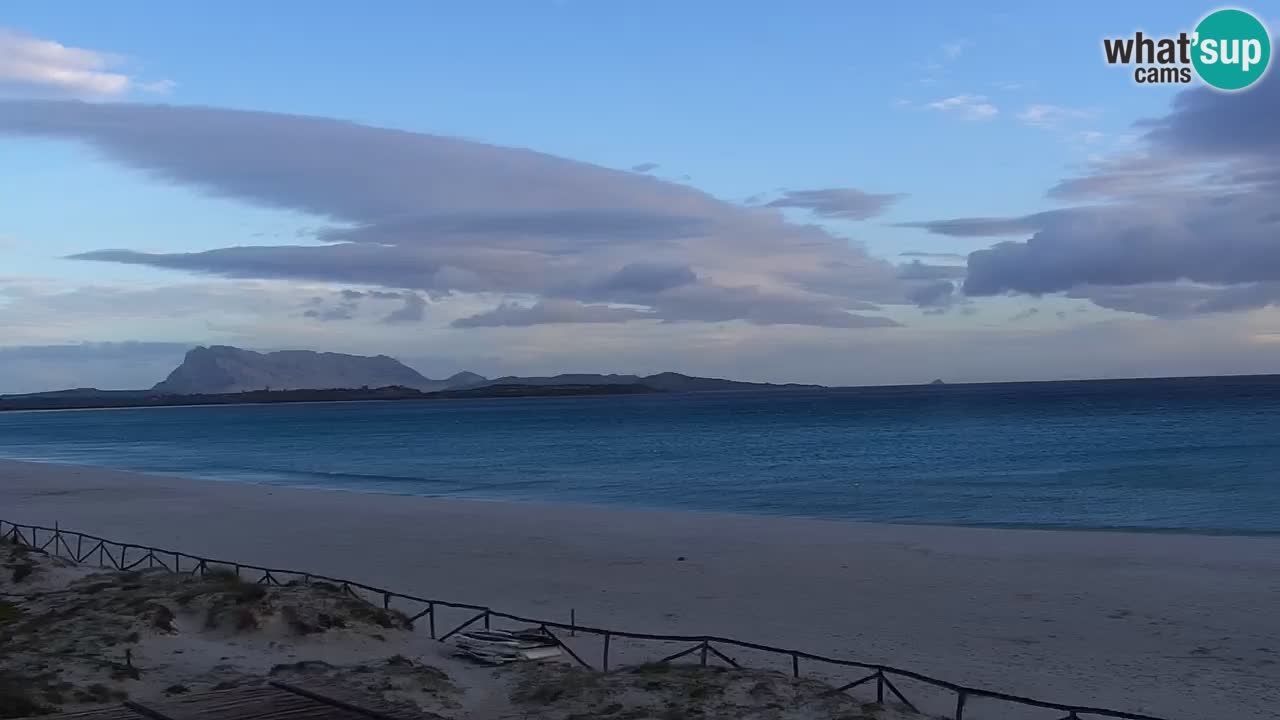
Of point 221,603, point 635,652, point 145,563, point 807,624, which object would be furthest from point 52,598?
point 807,624

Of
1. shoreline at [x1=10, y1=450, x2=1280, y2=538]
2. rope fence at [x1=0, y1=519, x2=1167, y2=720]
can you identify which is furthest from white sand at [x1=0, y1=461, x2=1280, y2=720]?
shoreline at [x1=10, y1=450, x2=1280, y2=538]

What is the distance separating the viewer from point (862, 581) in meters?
23.8

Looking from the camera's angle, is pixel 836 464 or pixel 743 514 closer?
pixel 743 514

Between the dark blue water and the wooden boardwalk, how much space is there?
28826mm

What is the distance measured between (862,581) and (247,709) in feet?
52.8

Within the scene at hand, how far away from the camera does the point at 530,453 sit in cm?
7962

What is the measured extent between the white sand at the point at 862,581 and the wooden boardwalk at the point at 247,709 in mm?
7921

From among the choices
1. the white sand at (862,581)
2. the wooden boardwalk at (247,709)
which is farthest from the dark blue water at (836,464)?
the wooden boardwalk at (247,709)

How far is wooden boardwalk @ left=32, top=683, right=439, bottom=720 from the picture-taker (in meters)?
9.79

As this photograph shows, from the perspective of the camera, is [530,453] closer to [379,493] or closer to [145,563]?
[379,493]

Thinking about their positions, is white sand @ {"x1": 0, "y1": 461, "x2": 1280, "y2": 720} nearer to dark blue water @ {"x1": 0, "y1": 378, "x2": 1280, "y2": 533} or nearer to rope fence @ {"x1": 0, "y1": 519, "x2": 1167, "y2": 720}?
rope fence @ {"x1": 0, "y1": 519, "x2": 1167, "y2": 720}

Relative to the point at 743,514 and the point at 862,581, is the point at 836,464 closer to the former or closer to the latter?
the point at 743,514

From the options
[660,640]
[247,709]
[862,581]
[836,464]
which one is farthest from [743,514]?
[247,709]

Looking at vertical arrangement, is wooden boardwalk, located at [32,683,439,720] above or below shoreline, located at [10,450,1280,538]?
above
